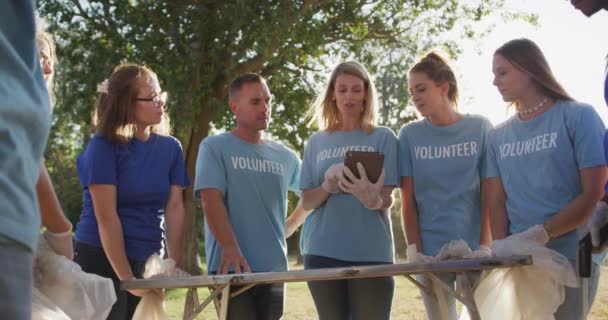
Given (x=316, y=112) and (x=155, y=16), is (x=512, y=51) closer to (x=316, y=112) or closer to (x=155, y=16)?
(x=316, y=112)

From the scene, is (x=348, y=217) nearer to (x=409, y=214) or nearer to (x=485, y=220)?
(x=409, y=214)

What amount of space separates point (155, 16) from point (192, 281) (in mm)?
9866

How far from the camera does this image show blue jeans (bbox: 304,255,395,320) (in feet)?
12.7

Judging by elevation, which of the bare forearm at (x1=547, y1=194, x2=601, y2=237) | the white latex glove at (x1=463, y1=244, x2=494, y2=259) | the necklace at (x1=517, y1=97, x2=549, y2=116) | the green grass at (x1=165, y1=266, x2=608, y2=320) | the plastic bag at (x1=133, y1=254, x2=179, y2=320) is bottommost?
the green grass at (x1=165, y1=266, x2=608, y2=320)

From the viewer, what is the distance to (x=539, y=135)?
3.52m

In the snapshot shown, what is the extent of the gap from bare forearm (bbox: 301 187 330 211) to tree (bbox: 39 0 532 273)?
26.3 feet

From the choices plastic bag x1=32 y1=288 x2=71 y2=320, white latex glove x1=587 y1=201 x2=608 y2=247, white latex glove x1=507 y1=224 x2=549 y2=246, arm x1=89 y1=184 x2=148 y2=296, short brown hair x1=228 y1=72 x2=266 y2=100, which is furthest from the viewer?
short brown hair x1=228 y1=72 x2=266 y2=100

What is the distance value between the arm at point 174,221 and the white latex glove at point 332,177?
0.66 meters

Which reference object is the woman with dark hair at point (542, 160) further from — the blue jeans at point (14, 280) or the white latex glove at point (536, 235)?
the blue jeans at point (14, 280)

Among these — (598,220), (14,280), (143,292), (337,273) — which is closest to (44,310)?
(14,280)

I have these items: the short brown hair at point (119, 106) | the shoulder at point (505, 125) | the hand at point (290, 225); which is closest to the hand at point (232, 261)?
the hand at point (290, 225)

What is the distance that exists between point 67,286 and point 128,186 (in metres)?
1.44

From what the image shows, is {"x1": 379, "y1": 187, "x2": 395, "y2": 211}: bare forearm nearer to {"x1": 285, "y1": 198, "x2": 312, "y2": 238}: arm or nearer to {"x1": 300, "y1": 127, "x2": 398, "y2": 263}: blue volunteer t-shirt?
{"x1": 300, "y1": 127, "x2": 398, "y2": 263}: blue volunteer t-shirt

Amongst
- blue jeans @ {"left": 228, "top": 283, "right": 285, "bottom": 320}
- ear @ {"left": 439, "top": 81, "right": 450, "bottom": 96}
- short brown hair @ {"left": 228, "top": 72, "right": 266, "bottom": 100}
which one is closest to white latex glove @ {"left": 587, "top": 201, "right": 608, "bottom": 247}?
ear @ {"left": 439, "top": 81, "right": 450, "bottom": 96}
